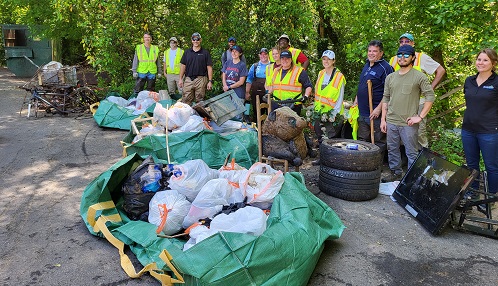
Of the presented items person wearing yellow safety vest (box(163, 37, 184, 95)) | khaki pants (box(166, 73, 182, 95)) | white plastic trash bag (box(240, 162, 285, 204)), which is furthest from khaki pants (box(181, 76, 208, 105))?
white plastic trash bag (box(240, 162, 285, 204))

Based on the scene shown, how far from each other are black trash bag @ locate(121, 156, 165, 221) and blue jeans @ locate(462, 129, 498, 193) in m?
3.47

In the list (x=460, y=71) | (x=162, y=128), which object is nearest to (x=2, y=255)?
(x=162, y=128)

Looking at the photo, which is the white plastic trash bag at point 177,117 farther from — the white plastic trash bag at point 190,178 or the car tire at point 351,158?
the car tire at point 351,158

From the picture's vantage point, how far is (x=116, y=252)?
3793 mm

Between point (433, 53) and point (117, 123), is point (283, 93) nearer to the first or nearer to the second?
point (433, 53)

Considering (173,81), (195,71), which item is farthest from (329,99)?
(173,81)

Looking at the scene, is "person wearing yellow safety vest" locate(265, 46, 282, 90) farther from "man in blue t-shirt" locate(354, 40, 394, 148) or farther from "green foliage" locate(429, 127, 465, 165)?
"green foliage" locate(429, 127, 465, 165)

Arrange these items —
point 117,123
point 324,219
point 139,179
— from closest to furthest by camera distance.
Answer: point 324,219 < point 139,179 < point 117,123

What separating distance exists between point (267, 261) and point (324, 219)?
41.9 inches

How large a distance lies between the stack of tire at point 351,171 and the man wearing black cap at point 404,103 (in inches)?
21.0

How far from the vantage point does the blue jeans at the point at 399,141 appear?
211 inches

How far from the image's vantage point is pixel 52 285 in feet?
10.7

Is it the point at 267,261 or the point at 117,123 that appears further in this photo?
A: the point at 117,123

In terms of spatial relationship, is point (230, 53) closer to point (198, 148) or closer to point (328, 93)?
point (328, 93)
